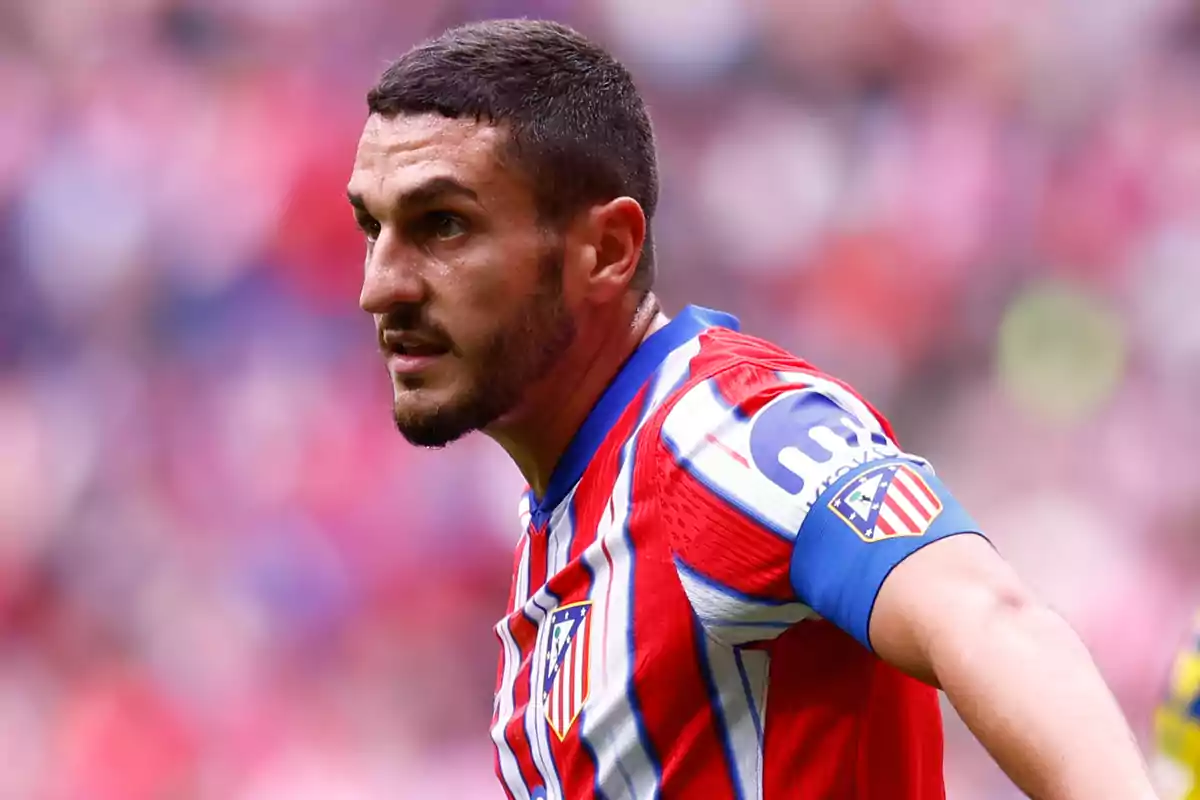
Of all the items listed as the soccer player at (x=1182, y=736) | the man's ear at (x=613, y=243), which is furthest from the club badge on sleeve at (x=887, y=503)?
the soccer player at (x=1182, y=736)

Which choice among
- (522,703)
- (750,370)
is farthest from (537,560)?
(750,370)

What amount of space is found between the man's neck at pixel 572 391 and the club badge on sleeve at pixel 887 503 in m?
0.64

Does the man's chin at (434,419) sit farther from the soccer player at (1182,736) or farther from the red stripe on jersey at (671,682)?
the soccer player at (1182,736)

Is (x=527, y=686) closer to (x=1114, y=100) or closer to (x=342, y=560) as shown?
(x=342, y=560)

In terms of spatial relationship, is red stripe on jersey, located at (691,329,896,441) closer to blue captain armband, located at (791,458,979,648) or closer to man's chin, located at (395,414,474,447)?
blue captain armband, located at (791,458,979,648)

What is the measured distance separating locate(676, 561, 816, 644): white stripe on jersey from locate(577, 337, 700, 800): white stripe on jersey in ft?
0.51

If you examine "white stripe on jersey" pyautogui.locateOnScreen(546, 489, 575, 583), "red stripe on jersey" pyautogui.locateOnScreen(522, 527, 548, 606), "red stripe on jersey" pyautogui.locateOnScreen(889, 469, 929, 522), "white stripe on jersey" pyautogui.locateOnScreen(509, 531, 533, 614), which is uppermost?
"red stripe on jersey" pyautogui.locateOnScreen(889, 469, 929, 522)

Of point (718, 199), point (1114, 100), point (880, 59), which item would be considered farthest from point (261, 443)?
point (1114, 100)

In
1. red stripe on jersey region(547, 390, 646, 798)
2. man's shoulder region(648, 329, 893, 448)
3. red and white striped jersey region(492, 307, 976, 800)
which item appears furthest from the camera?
red stripe on jersey region(547, 390, 646, 798)

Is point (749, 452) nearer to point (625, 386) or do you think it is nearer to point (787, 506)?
point (787, 506)

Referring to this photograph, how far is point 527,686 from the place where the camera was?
1.96 meters

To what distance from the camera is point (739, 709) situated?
65.3 inches

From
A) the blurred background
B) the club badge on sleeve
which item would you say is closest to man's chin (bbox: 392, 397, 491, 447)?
the club badge on sleeve

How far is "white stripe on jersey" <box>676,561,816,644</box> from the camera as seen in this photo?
1.52 meters
